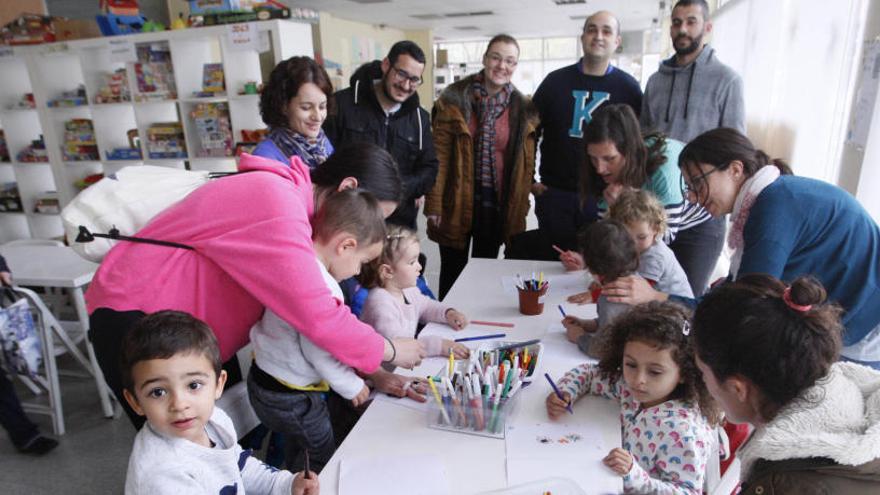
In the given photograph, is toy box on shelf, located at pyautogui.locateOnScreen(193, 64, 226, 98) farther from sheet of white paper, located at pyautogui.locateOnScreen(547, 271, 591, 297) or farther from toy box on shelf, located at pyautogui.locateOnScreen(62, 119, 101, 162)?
sheet of white paper, located at pyautogui.locateOnScreen(547, 271, 591, 297)

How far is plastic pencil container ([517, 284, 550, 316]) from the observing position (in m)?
1.87

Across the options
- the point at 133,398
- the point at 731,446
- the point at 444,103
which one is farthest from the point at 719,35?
the point at 133,398

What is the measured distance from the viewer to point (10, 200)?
4.80 m

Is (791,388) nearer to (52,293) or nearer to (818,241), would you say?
(818,241)

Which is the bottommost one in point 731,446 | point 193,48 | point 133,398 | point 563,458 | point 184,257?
point 731,446

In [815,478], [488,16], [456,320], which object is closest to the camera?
[815,478]

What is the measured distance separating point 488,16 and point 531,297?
10467 millimetres

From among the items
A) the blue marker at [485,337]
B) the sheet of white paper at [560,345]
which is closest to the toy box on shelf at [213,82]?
the blue marker at [485,337]

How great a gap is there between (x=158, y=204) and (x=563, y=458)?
1108mm

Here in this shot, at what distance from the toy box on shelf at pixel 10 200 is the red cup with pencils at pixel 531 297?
496 centimetres

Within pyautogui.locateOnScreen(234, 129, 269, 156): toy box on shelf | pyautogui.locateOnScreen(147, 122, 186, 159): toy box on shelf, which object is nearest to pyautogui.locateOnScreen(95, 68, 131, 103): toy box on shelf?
pyautogui.locateOnScreen(147, 122, 186, 159): toy box on shelf

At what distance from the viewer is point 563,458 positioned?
1.12 m

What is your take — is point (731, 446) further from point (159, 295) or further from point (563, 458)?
point (159, 295)

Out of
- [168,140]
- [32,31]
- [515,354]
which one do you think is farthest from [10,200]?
[515,354]
